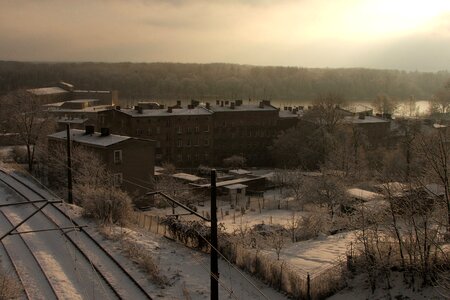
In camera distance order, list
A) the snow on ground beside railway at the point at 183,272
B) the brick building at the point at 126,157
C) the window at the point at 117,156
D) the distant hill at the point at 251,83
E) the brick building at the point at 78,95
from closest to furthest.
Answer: the snow on ground beside railway at the point at 183,272 < the brick building at the point at 126,157 < the window at the point at 117,156 < the brick building at the point at 78,95 < the distant hill at the point at 251,83

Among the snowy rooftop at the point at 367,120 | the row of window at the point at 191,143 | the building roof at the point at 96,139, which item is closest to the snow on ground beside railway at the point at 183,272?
the building roof at the point at 96,139

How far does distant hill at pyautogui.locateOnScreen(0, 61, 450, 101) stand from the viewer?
161000 millimetres

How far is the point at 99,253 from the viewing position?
19.7m

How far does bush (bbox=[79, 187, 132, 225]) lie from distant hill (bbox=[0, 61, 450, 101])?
13640 cm

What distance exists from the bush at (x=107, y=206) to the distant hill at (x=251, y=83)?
447 feet

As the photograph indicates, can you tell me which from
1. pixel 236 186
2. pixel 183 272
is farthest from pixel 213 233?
pixel 236 186

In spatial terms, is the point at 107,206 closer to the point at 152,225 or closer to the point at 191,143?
the point at 152,225

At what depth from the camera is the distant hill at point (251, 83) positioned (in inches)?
6339

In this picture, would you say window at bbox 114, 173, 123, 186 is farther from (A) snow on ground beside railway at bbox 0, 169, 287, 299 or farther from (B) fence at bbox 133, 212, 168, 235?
(A) snow on ground beside railway at bbox 0, 169, 287, 299

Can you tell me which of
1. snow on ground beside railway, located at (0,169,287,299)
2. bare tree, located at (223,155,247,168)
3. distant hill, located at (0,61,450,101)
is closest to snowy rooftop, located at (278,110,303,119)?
bare tree, located at (223,155,247,168)

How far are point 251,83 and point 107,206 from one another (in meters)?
155

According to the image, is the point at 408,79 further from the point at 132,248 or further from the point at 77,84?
the point at 132,248

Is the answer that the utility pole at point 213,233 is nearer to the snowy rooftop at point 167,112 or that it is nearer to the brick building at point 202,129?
the brick building at point 202,129

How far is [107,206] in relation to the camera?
81.0 ft
